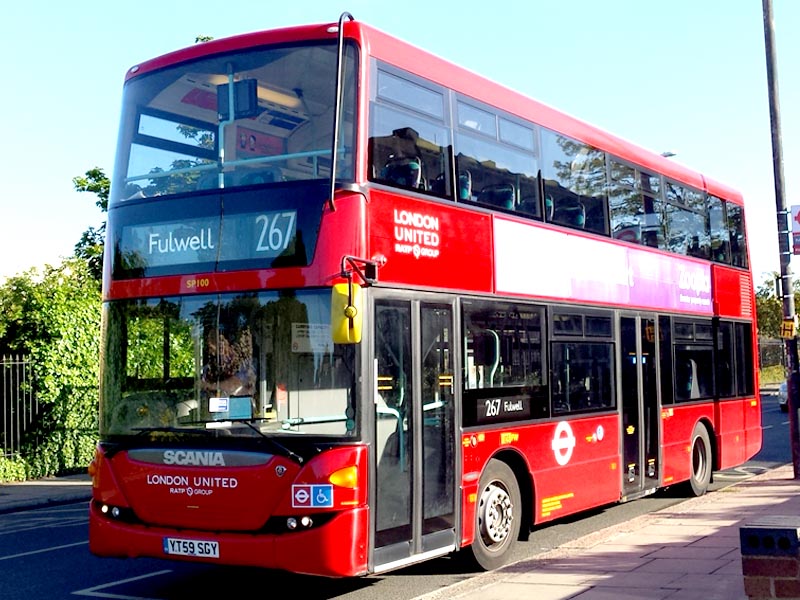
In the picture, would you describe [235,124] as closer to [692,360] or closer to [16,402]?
[692,360]

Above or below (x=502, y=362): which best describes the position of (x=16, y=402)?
below

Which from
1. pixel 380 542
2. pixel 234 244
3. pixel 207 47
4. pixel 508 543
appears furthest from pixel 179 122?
pixel 508 543

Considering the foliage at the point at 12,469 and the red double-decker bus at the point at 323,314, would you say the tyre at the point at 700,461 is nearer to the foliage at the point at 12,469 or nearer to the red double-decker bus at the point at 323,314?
the red double-decker bus at the point at 323,314

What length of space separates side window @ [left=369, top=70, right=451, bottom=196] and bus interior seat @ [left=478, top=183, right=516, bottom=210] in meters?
0.67

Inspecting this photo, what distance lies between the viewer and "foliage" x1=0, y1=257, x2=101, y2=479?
790 inches

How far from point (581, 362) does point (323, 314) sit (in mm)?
4635

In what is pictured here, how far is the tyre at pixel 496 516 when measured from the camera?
9.80 meters

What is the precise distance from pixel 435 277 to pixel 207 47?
2836 mm

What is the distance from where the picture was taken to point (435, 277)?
9.33 meters

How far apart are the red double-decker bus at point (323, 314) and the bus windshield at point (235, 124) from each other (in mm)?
20

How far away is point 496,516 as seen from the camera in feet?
33.1

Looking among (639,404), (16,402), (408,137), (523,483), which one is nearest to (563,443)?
(523,483)

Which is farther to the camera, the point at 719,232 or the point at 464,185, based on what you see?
the point at 719,232

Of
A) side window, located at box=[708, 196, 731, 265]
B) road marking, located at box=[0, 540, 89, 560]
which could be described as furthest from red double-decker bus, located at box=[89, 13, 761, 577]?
side window, located at box=[708, 196, 731, 265]
